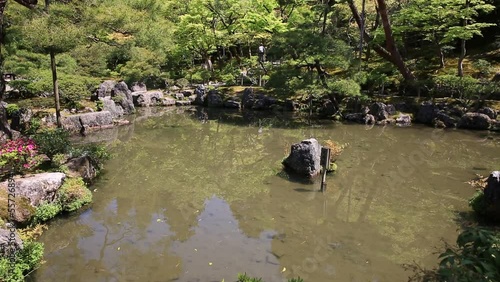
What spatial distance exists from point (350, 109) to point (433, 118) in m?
4.57

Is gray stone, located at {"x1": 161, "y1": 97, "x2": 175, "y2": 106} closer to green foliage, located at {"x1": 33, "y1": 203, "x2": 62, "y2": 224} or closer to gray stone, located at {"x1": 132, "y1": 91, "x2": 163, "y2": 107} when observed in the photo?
gray stone, located at {"x1": 132, "y1": 91, "x2": 163, "y2": 107}

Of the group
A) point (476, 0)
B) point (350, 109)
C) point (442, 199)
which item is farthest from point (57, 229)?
point (476, 0)

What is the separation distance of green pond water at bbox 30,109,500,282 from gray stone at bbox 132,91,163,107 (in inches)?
405

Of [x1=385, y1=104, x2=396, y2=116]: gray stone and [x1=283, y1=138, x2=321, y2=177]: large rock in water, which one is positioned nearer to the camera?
[x1=283, y1=138, x2=321, y2=177]: large rock in water

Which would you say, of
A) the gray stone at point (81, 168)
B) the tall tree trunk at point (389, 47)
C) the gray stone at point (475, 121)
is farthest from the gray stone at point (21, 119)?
the gray stone at point (475, 121)

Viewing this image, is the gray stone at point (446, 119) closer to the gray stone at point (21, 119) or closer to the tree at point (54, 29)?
the tree at point (54, 29)

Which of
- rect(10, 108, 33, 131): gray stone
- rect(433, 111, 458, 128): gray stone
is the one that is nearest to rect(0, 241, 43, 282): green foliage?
rect(10, 108, 33, 131): gray stone

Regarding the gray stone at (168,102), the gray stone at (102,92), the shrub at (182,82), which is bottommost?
the gray stone at (168,102)

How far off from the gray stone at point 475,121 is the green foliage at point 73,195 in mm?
18376

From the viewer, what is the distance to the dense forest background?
12844 millimetres

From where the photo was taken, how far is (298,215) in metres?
9.32

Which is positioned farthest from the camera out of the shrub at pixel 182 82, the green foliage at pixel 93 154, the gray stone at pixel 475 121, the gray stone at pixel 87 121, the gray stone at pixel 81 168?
the shrub at pixel 182 82

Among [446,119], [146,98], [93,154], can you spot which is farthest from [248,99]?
[93,154]

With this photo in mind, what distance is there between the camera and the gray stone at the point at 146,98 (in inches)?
1040
